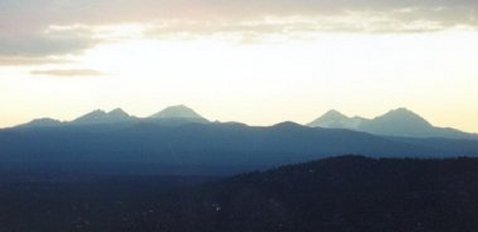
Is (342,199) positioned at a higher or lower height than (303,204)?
higher

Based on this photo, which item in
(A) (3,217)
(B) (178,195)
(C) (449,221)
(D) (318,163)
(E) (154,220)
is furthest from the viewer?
(D) (318,163)

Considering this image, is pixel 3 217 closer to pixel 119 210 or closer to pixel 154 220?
pixel 119 210

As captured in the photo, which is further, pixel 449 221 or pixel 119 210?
pixel 119 210

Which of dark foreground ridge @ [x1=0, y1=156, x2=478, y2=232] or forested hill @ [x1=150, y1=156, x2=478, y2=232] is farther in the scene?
dark foreground ridge @ [x1=0, y1=156, x2=478, y2=232]

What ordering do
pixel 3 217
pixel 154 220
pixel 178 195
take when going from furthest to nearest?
pixel 178 195, pixel 3 217, pixel 154 220

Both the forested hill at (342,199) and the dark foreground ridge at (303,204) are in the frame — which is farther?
the dark foreground ridge at (303,204)

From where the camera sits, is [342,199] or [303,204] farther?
[342,199]

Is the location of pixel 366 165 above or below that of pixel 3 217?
above

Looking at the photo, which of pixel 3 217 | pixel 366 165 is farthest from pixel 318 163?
pixel 3 217
